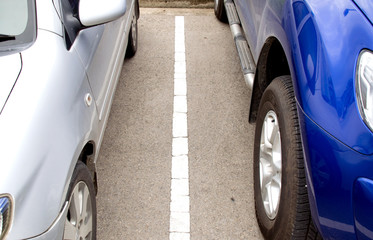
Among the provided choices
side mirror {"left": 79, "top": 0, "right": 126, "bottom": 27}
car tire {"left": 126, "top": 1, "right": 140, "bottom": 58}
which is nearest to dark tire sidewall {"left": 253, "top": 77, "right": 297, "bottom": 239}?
side mirror {"left": 79, "top": 0, "right": 126, "bottom": 27}

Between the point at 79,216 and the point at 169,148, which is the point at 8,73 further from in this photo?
the point at 169,148

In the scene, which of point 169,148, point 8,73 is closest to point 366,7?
point 8,73

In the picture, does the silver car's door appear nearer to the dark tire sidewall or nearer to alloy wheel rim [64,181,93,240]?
alloy wheel rim [64,181,93,240]

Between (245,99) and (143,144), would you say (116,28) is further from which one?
(245,99)

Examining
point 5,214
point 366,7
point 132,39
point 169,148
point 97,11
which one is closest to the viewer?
point 5,214

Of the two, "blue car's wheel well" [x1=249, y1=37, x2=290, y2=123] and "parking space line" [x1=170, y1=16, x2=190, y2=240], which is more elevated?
"blue car's wheel well" [x1=249, y1=37, x2=290, y2=123]

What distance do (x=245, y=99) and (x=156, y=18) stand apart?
84.0 inches

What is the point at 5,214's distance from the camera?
5.01ft

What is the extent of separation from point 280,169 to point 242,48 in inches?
59.4

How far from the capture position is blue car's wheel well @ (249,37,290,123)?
2674 mm

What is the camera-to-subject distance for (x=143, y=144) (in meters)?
3.45

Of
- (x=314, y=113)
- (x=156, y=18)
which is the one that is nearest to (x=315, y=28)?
(x=314, y=113)

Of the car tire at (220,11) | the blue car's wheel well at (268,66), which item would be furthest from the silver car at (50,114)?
the car tire at (220,11)

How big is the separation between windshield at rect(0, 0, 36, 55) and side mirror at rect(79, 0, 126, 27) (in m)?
0.24
